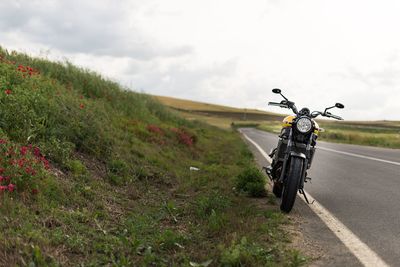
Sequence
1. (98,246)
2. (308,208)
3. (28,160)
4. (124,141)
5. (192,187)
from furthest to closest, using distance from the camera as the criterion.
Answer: (124,141) < (192,187) < (308,208) < (28,160) < (98,246)

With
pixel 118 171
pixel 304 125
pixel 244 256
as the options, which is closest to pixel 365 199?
pixel 304 125

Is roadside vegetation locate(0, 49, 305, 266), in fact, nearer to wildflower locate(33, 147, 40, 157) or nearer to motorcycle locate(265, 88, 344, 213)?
wildflower locate(33, 147, 40, 157)

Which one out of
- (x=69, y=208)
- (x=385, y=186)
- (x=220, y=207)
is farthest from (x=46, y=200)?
(x=385, y=186)

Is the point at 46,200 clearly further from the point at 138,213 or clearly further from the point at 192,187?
the point at 192,187

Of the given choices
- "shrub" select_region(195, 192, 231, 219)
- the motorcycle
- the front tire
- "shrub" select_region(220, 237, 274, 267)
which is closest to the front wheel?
the motorcycle

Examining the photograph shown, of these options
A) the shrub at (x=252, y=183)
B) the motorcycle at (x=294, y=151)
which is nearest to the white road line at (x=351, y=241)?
the motorcycle at (x=294, y=151)

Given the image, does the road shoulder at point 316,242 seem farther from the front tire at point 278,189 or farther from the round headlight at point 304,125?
the round headlight at point 304,125

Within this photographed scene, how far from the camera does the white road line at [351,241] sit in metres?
4.52

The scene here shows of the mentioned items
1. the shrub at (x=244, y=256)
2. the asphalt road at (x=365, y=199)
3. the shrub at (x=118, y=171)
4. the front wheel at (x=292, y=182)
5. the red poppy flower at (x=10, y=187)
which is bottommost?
the shrub at (x=118, y=171)

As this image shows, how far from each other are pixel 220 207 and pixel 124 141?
15.7 ft

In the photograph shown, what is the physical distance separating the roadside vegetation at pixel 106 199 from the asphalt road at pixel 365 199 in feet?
3.36

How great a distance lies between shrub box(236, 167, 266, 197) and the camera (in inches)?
315

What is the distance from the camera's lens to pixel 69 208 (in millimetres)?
5941

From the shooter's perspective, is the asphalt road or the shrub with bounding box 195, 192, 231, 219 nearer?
the asphalt road
